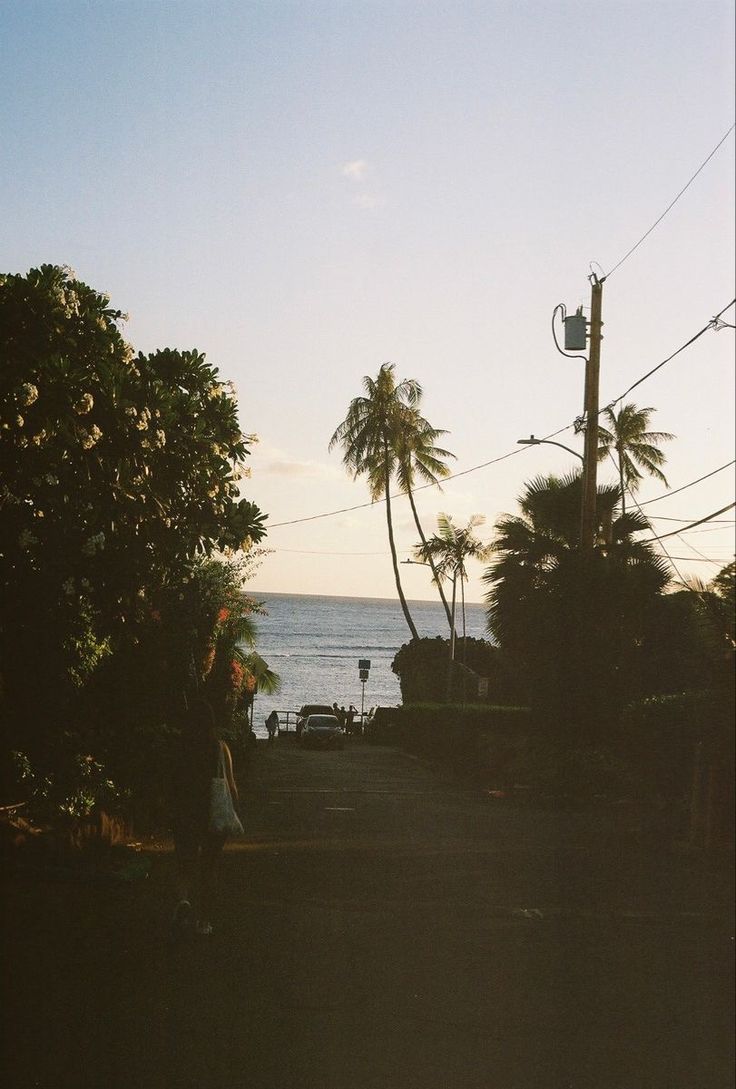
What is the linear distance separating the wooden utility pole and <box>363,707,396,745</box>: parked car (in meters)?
27.6

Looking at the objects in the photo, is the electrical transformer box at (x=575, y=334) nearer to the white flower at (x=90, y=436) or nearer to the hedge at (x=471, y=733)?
the hedge at (x=471, y=733)

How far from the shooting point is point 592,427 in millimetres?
22969

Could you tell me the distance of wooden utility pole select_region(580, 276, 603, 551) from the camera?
74.2 feet

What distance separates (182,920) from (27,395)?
438cm

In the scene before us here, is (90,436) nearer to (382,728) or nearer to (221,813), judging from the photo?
(221,813)

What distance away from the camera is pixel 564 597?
72.5 ft

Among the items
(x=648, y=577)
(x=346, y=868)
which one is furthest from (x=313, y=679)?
(x=346, y=868)

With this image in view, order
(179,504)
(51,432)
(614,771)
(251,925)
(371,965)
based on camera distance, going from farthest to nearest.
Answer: (614,771) → (179,504) → (51,432) → (251,925) → (371,965)

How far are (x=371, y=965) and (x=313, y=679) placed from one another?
11591 cm

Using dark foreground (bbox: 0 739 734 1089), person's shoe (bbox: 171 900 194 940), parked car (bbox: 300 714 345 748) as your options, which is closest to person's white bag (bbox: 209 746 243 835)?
person's shoe (bbox: 171 900 194 940)

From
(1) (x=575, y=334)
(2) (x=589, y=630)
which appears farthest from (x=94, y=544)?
(1) (x=575, y=334)

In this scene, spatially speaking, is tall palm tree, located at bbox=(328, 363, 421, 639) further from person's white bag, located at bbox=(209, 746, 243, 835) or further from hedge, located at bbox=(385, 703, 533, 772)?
person's white bag, located at bbox=(209, 746, 243, 835)

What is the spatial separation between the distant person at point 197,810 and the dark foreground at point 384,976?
13.8 inches

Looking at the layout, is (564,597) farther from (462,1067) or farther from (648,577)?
(462,1067)
